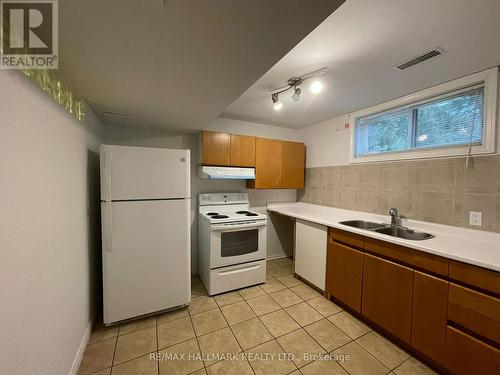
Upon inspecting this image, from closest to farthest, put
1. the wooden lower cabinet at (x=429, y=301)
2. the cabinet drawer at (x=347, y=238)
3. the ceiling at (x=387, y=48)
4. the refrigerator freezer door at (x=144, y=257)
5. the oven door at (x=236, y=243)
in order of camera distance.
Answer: the ceiling at (x=387, y=48), the wooden lower cabinet at (x=429, y=301), the refrigerator freezer door at (x=144, y=257), the cabinet drawer at (x=347, y=238), the oven door at (x=236, y=243)

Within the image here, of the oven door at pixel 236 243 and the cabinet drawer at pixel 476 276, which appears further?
the oven door at pixel 236 243

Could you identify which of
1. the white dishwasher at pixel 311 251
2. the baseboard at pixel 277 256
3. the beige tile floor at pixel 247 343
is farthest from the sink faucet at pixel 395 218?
the baseboard at pixel 277 256

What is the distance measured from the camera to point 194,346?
1.60 m

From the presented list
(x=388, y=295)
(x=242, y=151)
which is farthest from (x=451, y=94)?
(x=242, y=151)

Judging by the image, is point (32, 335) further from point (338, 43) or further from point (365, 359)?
point (338, 43)

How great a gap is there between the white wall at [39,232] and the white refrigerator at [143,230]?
7.7 inches

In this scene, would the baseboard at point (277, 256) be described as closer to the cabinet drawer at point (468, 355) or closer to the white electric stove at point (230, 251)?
the white electric stove at point (230, 251)

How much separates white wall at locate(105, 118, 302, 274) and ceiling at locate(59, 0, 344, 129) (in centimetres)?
96

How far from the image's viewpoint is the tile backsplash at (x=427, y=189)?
1.61m

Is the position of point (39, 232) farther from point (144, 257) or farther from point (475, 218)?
point (475, 218)

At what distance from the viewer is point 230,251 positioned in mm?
2346

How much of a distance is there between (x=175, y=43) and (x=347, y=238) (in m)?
2.08

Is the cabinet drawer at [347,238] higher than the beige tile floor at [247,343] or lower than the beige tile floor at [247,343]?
higher

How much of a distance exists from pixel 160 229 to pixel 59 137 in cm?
105
